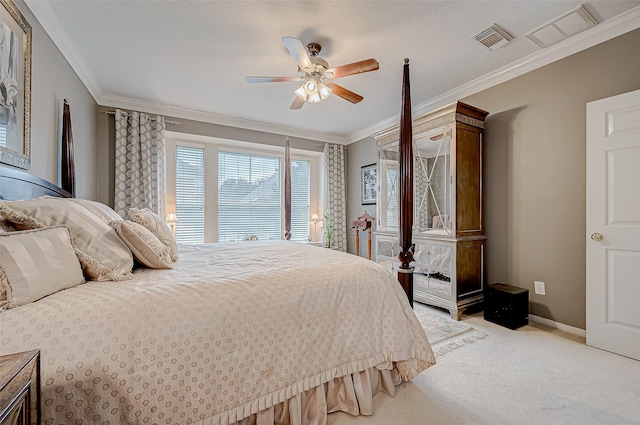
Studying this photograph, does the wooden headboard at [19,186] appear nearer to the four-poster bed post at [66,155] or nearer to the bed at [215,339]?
the bed at [215,339]

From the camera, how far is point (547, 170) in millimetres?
2611

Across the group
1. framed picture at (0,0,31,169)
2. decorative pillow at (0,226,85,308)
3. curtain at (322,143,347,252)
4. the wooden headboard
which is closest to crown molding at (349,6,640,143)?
curtain at (322,143,347,252)

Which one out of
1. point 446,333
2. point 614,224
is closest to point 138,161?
point 446,333

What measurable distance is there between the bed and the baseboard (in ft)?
6.08

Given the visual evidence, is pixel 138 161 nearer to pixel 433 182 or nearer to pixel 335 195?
pixel 335 195

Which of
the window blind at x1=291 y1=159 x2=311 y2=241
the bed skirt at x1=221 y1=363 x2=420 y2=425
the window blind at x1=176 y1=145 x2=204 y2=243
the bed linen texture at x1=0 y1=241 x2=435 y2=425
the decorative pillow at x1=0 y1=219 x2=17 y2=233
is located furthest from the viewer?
the window blind at x1=291 y1=159 x2=311 y2=241

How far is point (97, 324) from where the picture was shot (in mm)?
890

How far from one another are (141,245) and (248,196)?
3.53 m

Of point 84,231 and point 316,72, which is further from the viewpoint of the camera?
point 316,72

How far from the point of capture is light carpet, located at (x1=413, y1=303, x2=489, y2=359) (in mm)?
2215

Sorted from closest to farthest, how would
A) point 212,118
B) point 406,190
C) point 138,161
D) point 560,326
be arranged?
point 406,190 < point 560,326 < point 138,161 < point 212,118

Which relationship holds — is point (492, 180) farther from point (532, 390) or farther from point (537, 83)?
point (532, 390)

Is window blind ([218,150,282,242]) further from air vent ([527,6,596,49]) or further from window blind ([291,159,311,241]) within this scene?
air vent ([527,6,596,49])

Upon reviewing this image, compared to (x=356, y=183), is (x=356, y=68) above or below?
above
